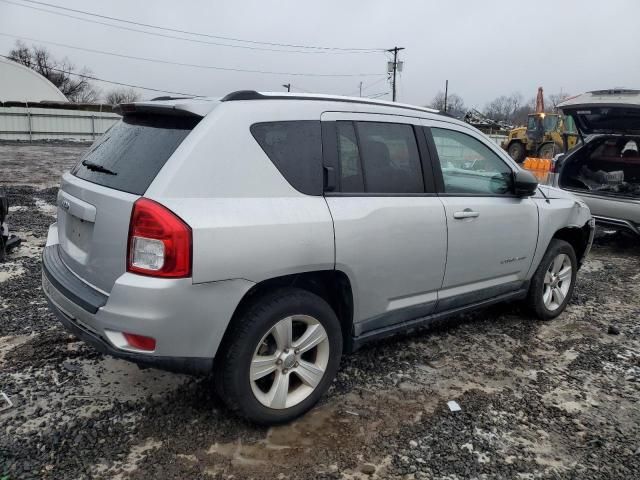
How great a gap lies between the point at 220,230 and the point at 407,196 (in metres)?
1.37

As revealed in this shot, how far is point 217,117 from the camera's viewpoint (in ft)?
8.72

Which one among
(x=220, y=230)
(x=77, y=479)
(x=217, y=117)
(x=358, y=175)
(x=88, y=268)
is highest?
(x=217, y=117)

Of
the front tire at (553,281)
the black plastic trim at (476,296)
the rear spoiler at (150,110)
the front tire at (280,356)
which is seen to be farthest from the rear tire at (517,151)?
the rear spoiler at (150,110)

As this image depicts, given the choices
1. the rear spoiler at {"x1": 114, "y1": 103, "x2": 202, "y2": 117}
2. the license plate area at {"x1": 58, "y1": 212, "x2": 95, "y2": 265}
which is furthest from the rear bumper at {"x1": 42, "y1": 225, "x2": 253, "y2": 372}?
the rear spoiler at {"x1": 114, "y1": 103, "x2": 202, "y2": 117}

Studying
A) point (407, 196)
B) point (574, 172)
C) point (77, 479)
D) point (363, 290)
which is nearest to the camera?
point (77, 479)

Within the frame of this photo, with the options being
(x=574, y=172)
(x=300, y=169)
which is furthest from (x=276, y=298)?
(x=574, y=172)

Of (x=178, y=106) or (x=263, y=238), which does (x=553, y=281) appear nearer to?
(x=263, y=238)

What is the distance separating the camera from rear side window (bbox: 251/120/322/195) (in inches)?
110

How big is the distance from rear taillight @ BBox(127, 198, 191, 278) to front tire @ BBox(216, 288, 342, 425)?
0.48 metres

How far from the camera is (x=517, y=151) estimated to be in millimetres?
25906

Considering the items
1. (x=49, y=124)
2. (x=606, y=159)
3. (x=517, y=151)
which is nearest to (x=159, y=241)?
(x=606, y=159)

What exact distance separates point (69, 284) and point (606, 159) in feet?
28.4

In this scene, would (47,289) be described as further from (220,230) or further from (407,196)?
(407,196)

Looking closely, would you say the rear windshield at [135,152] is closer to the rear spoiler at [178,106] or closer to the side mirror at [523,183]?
the rear spoiler at [178,106]
